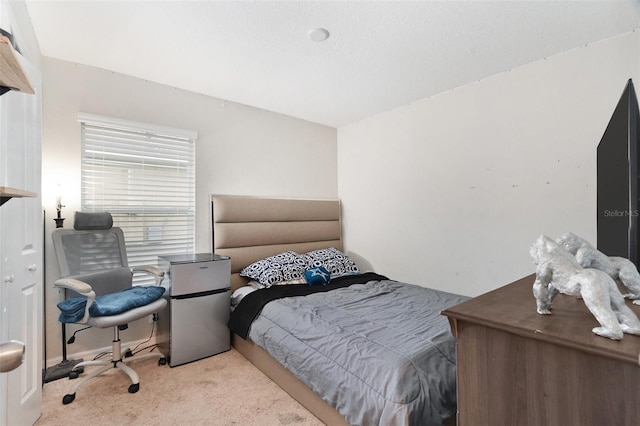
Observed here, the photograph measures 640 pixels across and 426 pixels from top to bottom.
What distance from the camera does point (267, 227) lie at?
3541 millimetres

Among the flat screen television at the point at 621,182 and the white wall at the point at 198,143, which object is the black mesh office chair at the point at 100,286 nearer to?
the white wall at the point at 198,143

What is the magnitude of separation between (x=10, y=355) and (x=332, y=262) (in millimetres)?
2994

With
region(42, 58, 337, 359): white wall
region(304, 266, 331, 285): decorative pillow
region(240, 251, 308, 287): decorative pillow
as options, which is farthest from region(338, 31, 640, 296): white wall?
region(240, 251, 308, 287): decorative pillow

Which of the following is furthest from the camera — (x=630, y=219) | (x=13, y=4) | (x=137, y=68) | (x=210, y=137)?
(x=210, y=137)

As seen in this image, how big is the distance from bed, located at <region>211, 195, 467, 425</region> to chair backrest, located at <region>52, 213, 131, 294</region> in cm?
88

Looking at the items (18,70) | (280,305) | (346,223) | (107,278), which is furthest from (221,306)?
(18,70)

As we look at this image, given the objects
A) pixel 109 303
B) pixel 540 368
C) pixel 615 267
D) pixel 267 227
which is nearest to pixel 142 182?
pixel 109 303

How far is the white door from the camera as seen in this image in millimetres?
1465

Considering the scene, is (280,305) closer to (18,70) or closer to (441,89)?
(18,70)

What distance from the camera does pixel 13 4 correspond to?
165 centimetres

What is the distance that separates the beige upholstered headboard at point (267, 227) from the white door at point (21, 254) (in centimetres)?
152

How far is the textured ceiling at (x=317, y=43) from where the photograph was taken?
1923 millimetres

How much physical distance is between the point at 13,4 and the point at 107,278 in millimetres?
1862

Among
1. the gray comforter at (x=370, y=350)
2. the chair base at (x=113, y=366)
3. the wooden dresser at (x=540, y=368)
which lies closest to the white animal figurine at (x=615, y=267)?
the wooden dresser at (x=540, y=368)
